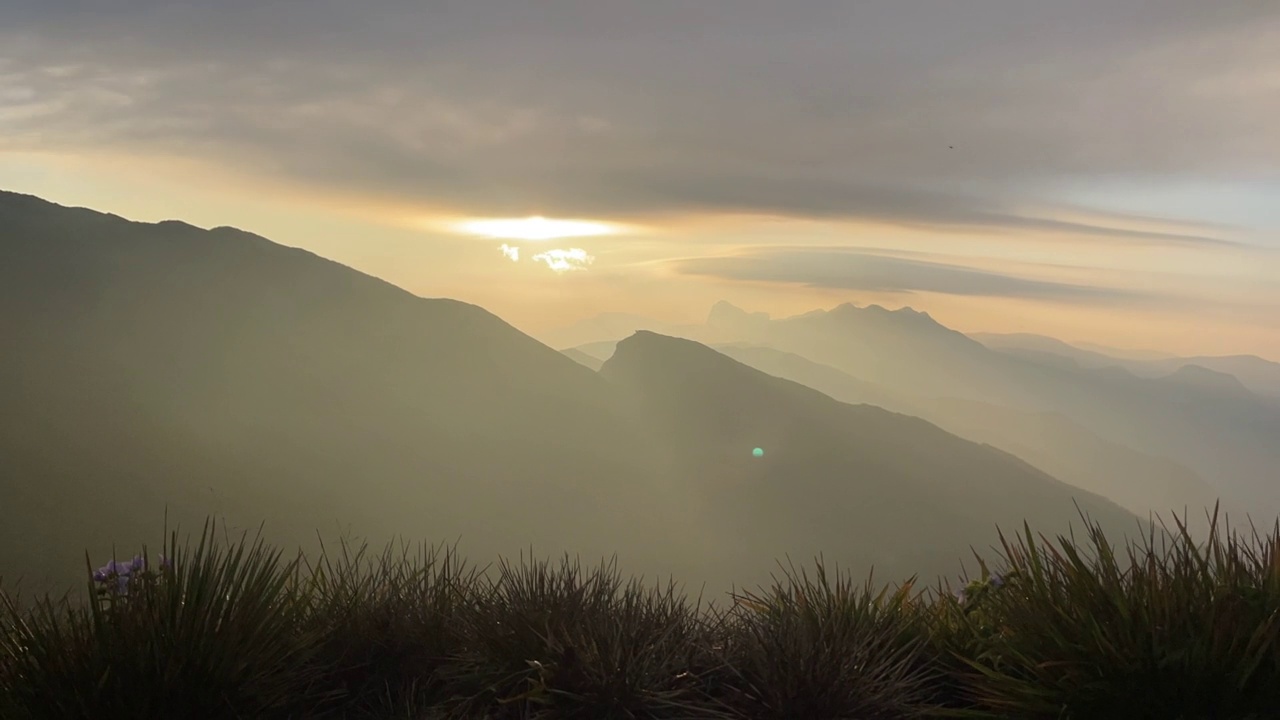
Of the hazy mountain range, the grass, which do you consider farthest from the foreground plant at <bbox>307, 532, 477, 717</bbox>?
the hazy mountain range

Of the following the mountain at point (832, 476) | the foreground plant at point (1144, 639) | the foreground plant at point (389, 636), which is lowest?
the mountain at point (832, 476)

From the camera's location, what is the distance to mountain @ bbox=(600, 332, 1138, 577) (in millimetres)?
130375

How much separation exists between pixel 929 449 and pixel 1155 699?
17339 cm

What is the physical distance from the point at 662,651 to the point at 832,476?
14851 cm

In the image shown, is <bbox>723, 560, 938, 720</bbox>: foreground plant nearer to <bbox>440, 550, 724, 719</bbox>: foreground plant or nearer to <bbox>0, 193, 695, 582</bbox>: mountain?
<bbox>440, 550, 724, 719</bbox>: foreground plant

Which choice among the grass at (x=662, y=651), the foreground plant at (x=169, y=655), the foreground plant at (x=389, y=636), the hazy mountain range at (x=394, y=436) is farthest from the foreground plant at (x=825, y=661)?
the hazy mountain range at (x=394, y=436)

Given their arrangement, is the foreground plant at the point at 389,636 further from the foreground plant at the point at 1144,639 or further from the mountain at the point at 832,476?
the mountain at the point at 832,476

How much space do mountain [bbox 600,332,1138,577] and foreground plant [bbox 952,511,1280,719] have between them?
113826 millimetres

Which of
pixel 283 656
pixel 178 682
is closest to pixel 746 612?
pixel 283 656

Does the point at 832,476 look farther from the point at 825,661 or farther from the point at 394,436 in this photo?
the point at 825,661

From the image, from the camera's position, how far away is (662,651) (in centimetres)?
441

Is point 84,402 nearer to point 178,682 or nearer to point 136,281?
point 136,281

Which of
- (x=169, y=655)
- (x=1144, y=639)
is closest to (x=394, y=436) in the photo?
(x=169, y=655)

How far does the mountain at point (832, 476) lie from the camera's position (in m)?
130
